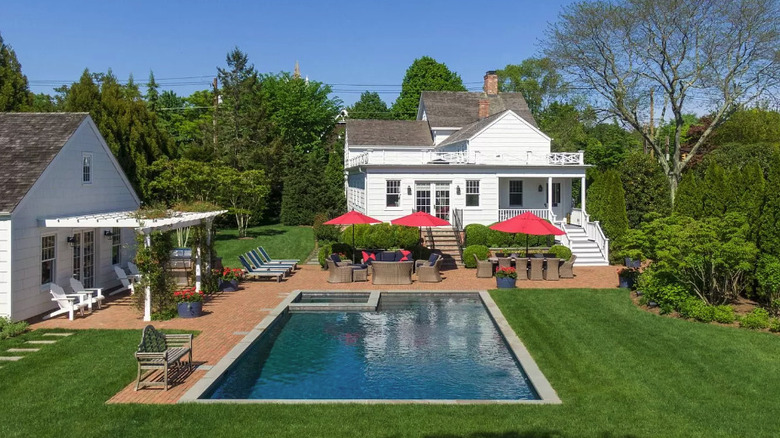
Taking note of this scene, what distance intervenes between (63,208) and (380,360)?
36.8ft

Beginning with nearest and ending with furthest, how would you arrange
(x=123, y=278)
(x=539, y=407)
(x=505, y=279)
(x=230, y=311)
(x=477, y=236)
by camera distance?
(x=539, y=407) → (x=230, y=311) → (x=123, y=278) → (x=505, y=279) → (x=477, y=236)

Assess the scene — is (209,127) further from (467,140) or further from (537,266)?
(537,266)

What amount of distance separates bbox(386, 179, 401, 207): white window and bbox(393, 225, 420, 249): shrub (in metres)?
3.64

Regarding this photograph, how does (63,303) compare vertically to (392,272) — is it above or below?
below

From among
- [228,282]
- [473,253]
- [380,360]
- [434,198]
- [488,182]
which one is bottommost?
[380,360]

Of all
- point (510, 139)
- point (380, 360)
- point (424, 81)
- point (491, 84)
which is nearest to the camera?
point (380, 360)

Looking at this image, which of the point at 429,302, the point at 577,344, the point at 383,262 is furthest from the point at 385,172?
the point at 577,344

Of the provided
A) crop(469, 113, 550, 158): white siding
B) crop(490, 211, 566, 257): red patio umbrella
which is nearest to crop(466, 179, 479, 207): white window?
crop(469, 113, 550, 158): white siding

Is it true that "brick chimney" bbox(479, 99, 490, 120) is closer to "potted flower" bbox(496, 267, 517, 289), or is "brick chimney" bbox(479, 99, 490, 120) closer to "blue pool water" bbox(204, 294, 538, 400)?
"potted flower" bbox(496, 267, 517, 289)

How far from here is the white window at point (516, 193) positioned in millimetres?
34906

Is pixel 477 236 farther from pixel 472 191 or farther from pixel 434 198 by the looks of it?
pixel 434 198

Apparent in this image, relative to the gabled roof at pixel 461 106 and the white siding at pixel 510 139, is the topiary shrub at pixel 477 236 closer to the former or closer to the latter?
the white siding at pixel 510 139

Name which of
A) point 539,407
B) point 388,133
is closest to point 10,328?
point 539,407

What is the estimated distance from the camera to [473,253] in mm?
26656
